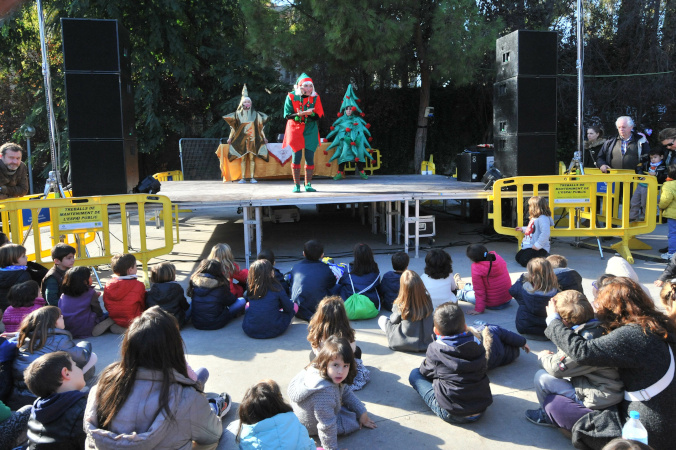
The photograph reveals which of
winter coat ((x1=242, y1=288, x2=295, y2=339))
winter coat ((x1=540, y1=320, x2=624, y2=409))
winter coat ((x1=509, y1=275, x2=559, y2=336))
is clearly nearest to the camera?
winter coat ((x1=540, y1=320, x2=624, y2=409))

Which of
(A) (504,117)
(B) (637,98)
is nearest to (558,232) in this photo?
(A) (504,117)

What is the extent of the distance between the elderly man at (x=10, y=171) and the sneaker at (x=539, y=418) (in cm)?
644

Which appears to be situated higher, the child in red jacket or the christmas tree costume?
the christmas tree costume

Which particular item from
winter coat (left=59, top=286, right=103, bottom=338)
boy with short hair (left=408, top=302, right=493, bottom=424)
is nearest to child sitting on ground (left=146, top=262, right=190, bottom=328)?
winter coat (left=59, top=286, right=103, bottom=338)

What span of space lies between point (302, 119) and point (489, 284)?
4.33m

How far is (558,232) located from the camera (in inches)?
275

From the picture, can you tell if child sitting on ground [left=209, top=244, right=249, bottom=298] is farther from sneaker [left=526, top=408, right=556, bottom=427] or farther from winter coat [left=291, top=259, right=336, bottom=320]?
sneaker [left=526, top=408, right=556, bottom=427]

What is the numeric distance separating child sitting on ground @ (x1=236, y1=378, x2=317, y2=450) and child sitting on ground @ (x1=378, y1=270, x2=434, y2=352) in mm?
1692

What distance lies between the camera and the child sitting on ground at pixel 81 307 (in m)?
4.50

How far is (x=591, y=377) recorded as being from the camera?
9.48ft

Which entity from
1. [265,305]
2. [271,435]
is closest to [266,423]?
[271,435]

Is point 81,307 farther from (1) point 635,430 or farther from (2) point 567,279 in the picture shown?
(1) point 635,430

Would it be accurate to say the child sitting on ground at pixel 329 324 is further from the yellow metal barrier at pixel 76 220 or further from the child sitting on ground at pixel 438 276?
the yellow metal barrier at pixel 76 220

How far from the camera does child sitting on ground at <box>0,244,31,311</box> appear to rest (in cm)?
452
